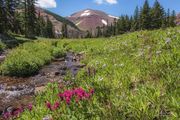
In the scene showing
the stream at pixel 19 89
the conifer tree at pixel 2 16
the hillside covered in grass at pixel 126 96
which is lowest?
the stream at pixel 19 89

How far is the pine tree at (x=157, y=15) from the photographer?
98.1 m

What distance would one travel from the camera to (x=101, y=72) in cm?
1020

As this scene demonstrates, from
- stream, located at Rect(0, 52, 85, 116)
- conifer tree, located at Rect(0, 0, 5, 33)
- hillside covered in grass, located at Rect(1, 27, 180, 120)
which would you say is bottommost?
stream, located at Rect(0, 52, 85, 116)

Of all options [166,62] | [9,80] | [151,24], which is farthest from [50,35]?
[166,62]

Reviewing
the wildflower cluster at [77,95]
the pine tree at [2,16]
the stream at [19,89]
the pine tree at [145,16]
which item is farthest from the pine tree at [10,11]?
the wildflower cluster at [77,95]

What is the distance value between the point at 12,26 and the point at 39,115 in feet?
246

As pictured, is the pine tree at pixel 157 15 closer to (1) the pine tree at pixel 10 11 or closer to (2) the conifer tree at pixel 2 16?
(1) the pine tree at pixel 10 11

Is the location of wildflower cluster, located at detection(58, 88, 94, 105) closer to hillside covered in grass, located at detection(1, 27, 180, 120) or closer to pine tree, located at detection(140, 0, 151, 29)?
hillside covered in grass, located at detection(1, 27, 180, 120)

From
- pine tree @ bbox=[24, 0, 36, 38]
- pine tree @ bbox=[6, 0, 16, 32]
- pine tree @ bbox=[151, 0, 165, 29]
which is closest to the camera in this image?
pine tree @ bbox=[6, 0, 16, 32]

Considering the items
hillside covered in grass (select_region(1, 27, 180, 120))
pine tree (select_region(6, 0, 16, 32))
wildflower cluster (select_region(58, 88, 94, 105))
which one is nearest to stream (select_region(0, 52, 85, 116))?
hillside covered in grass (select_region(1, 27, 180, 120))

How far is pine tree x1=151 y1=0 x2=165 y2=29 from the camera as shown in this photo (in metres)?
98.1

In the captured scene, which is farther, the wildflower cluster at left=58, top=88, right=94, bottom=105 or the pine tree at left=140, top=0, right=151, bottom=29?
the pine tree at left=140, top=0, right=151, bottom=29

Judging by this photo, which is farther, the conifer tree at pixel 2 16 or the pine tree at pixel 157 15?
the pine tree at pixel 157 15

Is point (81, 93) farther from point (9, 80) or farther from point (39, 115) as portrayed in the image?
point (9, 80)
